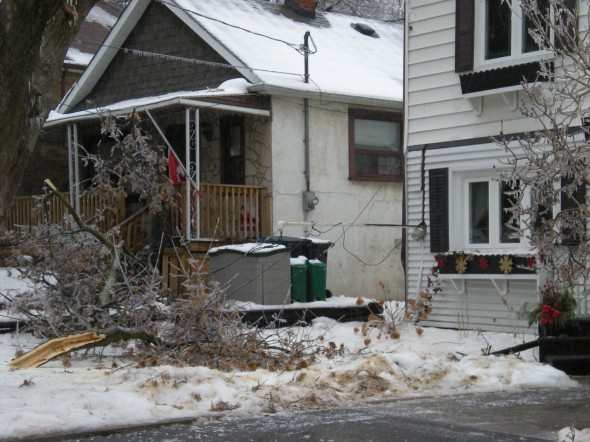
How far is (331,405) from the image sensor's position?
829 centimetres

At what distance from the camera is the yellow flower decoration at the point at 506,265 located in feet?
40.4

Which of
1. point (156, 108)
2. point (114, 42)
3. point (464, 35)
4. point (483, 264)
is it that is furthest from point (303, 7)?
point (483, 264)

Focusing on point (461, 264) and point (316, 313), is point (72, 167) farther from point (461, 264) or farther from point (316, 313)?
point (461, 264)

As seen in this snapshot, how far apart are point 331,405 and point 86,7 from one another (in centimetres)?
394

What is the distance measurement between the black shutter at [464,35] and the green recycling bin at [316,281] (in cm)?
387

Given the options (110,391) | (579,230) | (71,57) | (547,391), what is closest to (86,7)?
(110,391)

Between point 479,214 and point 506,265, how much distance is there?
1018 millimetres

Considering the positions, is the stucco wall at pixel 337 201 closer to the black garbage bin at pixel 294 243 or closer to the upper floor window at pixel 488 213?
the black garbage bin at pixel 294 243

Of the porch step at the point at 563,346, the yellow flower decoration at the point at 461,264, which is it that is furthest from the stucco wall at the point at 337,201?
the porch step at the point at 563,346

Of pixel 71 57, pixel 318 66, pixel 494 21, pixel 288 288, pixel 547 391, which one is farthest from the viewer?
pixel 71 57

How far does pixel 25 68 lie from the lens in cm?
691

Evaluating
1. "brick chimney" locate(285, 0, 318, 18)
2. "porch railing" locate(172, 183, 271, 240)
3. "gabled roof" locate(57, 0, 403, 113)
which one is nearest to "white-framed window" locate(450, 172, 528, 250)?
"porch railing" locate(172, 183, 271, 240)

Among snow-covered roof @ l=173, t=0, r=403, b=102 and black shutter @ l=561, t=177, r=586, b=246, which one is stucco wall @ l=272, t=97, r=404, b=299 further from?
black shutter @ l=561, t=177, r=586, b=246

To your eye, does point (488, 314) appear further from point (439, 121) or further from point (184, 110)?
point (184, 110)
